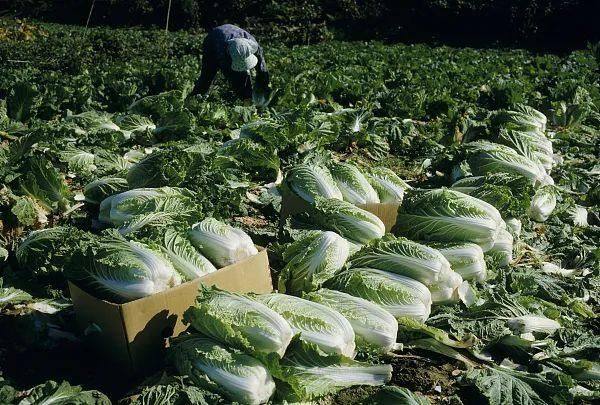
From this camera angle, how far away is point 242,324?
333 centimetres

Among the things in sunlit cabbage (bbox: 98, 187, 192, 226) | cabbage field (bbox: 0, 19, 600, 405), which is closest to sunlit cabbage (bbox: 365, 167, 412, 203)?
cabbage field (bbox: 0, 19, 600, 405)

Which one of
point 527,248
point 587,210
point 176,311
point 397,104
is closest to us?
point 176,311

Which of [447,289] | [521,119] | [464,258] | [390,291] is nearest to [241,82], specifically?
[521,119]

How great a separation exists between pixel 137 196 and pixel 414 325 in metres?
2.28

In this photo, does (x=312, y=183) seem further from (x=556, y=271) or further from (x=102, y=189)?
(x=556, y=271)

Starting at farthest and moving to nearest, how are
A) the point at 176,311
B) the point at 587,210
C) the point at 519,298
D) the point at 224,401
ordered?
the point at 587,210 < the point at 519,298 < the point at 176,311 < the point at 224,401

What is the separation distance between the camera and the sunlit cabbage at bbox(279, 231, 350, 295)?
4078mm

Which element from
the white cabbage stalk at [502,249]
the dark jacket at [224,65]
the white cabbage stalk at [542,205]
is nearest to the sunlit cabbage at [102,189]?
the white cabbage stalk at [502,249]

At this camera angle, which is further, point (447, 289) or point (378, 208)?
point (378, 208)

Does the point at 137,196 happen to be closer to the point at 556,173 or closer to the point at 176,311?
the point at 176,311

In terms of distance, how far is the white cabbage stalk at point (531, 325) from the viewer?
13.6 ft

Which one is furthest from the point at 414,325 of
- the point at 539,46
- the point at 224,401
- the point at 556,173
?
the point at 539,46

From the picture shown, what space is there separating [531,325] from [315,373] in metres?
1.65

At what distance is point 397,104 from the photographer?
422 inches
